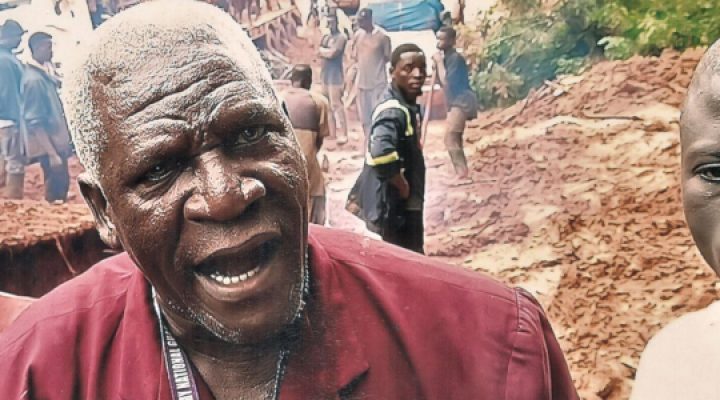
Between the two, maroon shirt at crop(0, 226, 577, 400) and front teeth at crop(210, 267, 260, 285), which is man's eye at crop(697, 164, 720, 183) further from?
front teeth at crop(210, 267, 260, 285)

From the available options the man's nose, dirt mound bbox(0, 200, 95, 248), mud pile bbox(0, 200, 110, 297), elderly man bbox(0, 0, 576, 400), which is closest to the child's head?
elderly man bbox(0, 0, 576, 400)

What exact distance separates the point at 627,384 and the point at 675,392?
44 centimetres

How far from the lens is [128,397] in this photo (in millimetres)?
1104

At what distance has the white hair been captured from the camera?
97cm

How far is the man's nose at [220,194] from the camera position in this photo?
37.8 inches

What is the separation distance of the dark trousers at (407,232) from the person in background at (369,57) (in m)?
0.22

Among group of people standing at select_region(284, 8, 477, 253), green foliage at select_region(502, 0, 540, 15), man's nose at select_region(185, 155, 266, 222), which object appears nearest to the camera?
man's nose at select_region(185, 155, 266, 222)

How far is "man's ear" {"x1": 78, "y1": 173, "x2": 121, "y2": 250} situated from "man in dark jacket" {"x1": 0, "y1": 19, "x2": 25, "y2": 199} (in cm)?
38

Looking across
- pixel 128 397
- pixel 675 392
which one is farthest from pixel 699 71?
pixel 128 397

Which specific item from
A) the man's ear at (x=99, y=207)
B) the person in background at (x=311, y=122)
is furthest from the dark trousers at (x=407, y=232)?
the man's ear at (x=99, y=207)

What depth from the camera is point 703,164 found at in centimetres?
108

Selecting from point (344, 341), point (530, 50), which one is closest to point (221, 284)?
point (344, 341)

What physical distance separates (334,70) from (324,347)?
1.94 ft

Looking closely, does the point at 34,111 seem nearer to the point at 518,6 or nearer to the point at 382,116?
the point at 382,116
